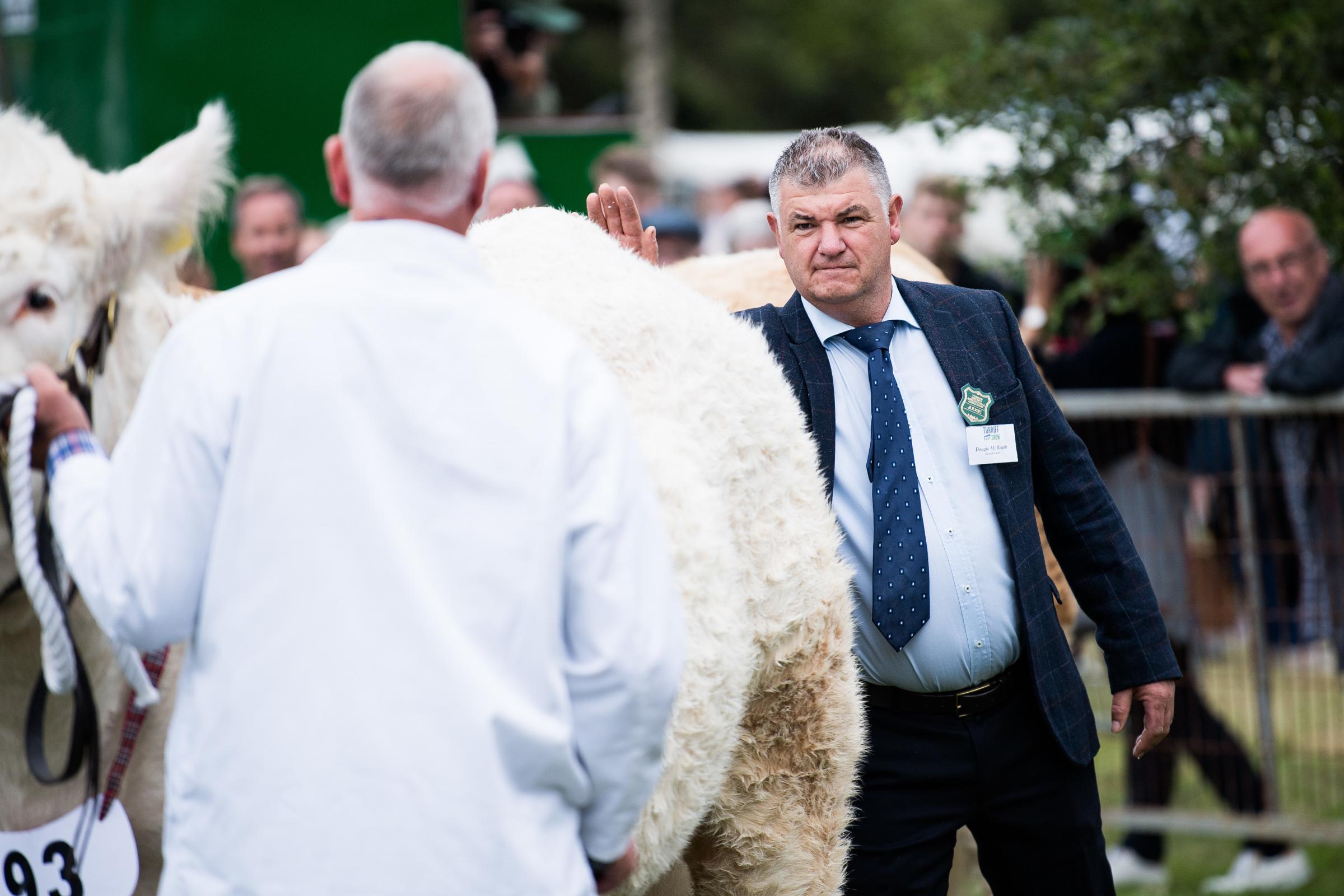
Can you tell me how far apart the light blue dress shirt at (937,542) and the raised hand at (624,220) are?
1.54 feet

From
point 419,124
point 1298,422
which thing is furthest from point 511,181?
point 419,124

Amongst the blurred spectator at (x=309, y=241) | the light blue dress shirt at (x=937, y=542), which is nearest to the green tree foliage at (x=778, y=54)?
the blurred spectator at (x=309, y=241)

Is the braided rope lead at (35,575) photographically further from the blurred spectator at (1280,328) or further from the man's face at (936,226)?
the man's face at (936,226)

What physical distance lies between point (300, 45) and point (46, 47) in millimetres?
1374

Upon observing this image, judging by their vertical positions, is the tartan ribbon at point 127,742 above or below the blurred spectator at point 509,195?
below

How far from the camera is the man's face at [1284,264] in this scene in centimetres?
532

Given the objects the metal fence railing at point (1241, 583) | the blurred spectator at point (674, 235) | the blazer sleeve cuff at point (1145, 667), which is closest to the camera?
the blazer sleeve cuff at point (1145, 667)

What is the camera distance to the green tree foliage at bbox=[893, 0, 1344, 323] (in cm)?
523

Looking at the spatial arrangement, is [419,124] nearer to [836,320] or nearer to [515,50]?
[836,320]

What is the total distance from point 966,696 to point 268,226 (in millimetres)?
4141

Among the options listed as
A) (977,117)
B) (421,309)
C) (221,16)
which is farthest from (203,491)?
(221,16)

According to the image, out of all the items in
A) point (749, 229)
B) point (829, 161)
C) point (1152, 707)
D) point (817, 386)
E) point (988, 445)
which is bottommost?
point (1152, 707)

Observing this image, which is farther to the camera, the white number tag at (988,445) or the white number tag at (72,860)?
the white number tag at (988,445)

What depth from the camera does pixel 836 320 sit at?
10.8 ft
